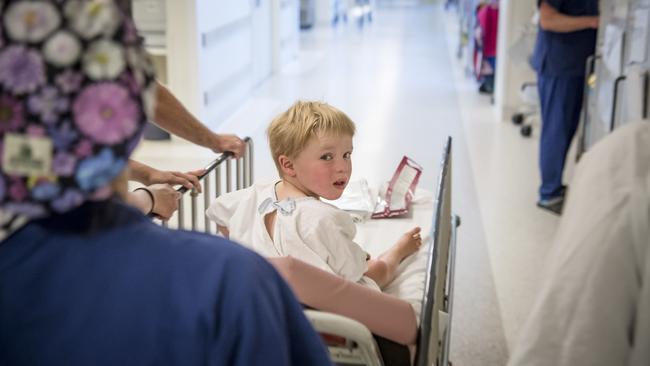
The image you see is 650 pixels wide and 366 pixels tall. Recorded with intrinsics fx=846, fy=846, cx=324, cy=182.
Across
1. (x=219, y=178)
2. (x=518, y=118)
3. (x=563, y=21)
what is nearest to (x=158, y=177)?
(x=219, y=178)

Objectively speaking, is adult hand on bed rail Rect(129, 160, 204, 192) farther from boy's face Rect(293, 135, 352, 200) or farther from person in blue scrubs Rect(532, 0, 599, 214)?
person in blue scrubs Rect(532, 0, 599, 214)

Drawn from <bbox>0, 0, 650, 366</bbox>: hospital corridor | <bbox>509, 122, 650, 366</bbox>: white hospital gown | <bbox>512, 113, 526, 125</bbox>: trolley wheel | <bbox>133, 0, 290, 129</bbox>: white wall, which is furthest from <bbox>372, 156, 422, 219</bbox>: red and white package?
<bbox>512, 113, 526, 125</bbox>: trolley wheel

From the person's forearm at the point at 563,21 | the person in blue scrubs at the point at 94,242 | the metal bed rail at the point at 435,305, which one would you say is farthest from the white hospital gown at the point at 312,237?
the person's forearm at the point at 563,21

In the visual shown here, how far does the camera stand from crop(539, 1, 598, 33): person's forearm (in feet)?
13.7

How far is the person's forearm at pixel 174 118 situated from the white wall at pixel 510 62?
424cm

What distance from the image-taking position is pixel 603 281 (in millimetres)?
Answer: 1161

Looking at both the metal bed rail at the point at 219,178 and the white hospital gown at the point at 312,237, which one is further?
the metal bed rail at the point at 219,178

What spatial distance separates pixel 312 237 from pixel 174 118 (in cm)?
71

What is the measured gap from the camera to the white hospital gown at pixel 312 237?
201cm

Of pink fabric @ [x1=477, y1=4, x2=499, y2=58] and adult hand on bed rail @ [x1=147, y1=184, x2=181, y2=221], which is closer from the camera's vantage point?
adult hand on bed rail @ [x1=147, y1=184, x2=181, y2=221]

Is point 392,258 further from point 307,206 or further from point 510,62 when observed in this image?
point 510,62

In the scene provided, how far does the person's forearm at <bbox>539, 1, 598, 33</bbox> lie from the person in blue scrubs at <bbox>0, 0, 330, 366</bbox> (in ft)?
11.6

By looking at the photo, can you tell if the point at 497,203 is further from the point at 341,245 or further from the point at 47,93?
the point at 47,93

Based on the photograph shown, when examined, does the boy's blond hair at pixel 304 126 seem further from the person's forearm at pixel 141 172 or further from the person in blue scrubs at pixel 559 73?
the person in blue scrubs at pixel 559 73
